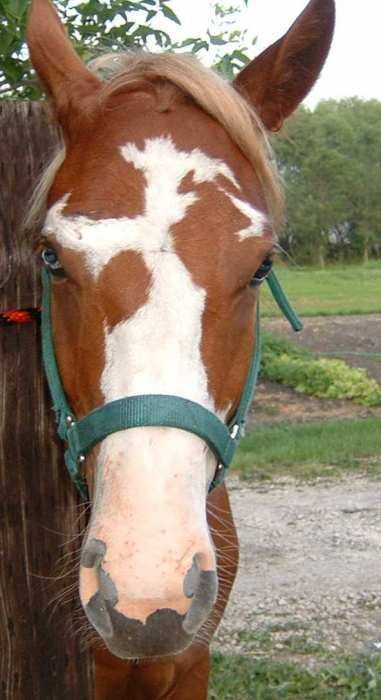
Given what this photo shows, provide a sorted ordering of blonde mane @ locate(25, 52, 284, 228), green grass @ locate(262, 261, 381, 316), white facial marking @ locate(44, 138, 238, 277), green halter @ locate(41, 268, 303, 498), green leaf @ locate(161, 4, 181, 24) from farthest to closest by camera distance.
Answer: green grass @ locate(262, 261, 381, 316)
green leaf @ locate(161, 4, 181, 24)
blonde mane @ locate(25, 52, 284, 228)
white facial marking @ locate(44, 138, 238, 277)
green halter @ locate(41, 268, 303, 498)

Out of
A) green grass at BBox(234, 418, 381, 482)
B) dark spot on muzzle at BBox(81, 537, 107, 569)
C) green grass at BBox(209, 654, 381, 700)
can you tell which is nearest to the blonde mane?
dark spot on muzzle at BBox(81, 537, 107, 569)

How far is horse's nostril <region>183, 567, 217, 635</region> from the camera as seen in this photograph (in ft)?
5.76

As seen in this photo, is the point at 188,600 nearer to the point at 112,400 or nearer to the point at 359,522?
the point at 112,400

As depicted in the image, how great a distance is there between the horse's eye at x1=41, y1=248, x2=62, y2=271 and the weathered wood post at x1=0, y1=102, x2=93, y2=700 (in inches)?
6.4

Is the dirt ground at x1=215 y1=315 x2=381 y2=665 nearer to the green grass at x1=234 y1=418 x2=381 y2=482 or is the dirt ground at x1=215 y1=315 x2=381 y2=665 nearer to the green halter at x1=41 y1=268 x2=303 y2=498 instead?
the green grass at x1=234 y1=418 x2=381 y2=482

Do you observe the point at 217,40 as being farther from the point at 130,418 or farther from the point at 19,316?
the point at 130,418

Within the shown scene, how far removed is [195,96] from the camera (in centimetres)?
220

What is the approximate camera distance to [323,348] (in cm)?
1424

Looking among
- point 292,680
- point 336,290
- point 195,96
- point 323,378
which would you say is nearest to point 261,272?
point 195,96

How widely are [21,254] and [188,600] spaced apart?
100cm

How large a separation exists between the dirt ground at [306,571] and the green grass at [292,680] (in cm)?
20

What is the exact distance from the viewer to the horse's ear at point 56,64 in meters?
A: 2.27

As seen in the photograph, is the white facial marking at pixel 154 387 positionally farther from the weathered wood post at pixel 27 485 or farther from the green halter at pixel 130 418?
the weathered wood post at pixel 27 485

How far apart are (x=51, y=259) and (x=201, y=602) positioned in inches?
33.3
